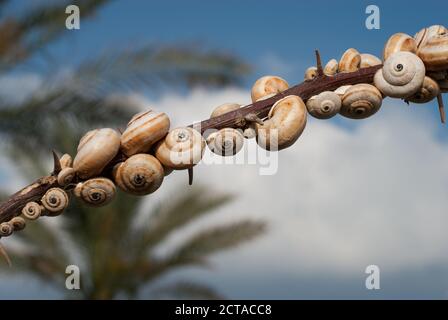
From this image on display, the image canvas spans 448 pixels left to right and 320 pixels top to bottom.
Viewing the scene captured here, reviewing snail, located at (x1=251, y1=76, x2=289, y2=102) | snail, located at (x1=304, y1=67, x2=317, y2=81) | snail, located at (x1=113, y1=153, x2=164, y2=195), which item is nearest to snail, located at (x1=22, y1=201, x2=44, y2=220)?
snail, located at (x1=113, y1=153, x2=164, y2=195)

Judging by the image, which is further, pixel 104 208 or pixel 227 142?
pixel 104 208

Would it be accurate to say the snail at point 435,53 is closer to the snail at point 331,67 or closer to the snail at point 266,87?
the snail at point 331,67

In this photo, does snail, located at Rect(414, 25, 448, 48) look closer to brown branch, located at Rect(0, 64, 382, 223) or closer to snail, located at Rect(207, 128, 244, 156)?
brown branch, located at Rect(0, 64, 382, 223)

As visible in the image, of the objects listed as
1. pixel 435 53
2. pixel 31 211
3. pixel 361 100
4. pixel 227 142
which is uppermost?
pixel 435 53

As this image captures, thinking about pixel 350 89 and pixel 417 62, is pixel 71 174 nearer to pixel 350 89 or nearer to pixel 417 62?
pixel 350 89

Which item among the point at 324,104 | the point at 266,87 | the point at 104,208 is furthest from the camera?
the point at 104,208

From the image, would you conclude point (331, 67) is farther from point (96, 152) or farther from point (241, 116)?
point (96, 152)

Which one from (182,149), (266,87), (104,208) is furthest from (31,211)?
(104,208)
